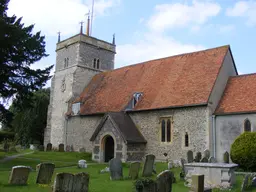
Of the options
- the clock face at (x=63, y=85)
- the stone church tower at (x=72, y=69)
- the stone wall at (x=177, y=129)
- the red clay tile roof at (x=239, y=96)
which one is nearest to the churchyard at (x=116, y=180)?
the stone wall at (x=177, y=129)

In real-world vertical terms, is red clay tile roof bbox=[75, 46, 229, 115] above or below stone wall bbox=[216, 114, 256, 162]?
above

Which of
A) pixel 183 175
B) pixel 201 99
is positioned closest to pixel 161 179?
pixel 183 175

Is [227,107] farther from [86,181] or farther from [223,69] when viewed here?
[86,181]

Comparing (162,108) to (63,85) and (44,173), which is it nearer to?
(44,173)

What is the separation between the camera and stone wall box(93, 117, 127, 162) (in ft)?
69.9

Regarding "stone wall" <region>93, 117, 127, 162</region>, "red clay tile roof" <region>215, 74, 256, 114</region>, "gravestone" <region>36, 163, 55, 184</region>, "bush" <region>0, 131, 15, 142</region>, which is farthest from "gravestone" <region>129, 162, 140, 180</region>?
"bush" <region>0, 131, 15, 142</region>

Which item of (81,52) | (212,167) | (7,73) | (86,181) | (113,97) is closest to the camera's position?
(86,181)

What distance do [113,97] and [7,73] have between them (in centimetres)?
999

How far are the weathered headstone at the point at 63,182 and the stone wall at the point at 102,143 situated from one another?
491 inches

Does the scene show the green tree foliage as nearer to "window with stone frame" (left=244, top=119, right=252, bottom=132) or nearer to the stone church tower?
the stone church tower

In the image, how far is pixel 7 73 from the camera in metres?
18.6

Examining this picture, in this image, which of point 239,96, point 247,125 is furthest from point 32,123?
point 247,125

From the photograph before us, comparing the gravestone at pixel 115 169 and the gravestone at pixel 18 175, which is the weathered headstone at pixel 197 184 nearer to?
the gravestone at pixel 115 169

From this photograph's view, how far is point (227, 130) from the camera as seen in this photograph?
1905cm
